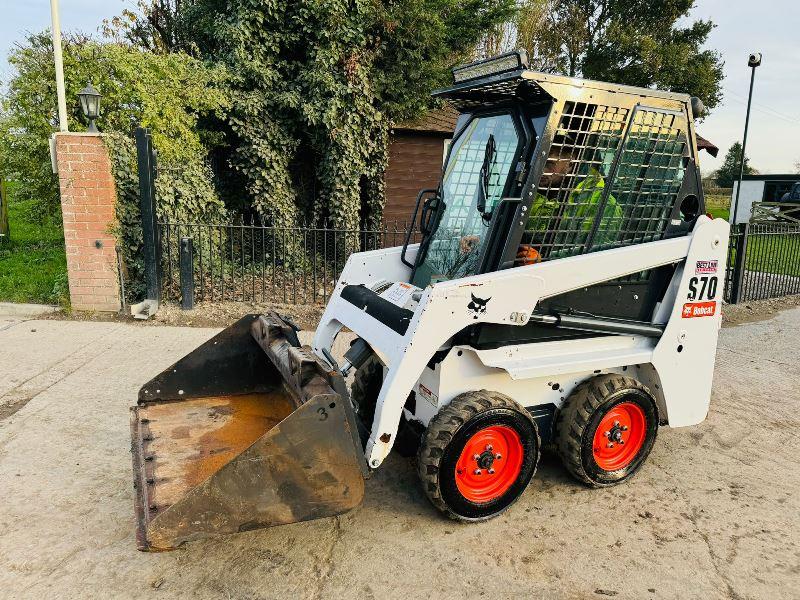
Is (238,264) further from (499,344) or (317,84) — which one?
(499,344)

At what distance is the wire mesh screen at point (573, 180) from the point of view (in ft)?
10.9

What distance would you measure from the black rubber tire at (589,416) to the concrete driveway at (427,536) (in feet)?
0.50

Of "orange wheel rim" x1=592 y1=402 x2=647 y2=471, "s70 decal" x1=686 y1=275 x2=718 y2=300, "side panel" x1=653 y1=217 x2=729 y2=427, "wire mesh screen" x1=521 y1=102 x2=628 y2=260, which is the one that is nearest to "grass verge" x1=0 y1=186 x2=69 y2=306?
"wire mesh screen" x1=521 y1=102 x2=628 y2=260

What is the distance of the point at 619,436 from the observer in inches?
147

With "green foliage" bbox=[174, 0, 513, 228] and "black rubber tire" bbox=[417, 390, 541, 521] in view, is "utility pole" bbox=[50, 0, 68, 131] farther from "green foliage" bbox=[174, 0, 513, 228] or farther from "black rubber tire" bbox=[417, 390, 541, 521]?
"black rubber tire" bbox=[417, 390, 541, 521]

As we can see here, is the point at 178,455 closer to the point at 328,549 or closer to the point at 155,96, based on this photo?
the point at 328,549

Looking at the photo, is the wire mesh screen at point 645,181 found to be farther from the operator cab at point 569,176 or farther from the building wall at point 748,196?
the building wall at point 748,196

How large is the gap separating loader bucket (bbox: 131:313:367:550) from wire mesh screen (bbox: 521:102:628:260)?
1470 millimetres

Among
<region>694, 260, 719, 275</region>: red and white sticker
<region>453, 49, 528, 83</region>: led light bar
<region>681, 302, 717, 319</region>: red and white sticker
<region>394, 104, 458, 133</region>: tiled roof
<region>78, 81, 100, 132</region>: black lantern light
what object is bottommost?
<region>681, 302, 717, 319</region>: red and white sticker

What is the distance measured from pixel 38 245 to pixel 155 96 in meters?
5.97

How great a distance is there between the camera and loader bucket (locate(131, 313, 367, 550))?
8.45 ft

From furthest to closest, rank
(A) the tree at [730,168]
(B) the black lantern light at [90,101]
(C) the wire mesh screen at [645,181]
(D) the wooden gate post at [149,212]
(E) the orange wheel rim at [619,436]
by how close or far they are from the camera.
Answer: (A) the tree at [730,168], (D) the wooden gate post at [149,212], (B) the black lantern light at [90,101], (E) the orange wheel rim at [619,436], (C) the wire mesh screen at [645,181]

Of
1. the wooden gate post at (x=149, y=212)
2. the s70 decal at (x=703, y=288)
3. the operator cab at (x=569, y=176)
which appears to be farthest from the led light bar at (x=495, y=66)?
the wooden gate post at (x=149, y=212)

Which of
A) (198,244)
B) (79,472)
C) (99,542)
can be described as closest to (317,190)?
(198,244)
